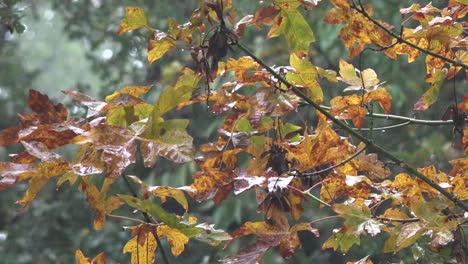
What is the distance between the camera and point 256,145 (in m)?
1.24

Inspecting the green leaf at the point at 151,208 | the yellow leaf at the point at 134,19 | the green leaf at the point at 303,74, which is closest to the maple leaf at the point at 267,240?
the green leaf at the point at 151,208

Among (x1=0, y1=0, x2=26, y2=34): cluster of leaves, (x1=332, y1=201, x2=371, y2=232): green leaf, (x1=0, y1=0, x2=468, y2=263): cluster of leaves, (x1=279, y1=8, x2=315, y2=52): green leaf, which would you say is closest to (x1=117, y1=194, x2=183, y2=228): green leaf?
(x1=0, y1=0, x2=468, y2=263): cluster of leaves

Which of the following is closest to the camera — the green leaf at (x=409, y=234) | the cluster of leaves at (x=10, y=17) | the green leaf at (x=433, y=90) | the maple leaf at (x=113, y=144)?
the maple leaf at (x=113, y=144)

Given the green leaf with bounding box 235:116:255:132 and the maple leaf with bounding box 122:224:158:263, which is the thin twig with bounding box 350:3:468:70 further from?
the maple leaf with bounding box 122:224:158:263

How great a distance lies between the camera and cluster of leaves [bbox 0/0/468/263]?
0.94m

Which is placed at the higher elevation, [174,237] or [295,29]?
[295,29]

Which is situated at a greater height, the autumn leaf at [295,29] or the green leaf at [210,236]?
the autumn leaf at [295,29]

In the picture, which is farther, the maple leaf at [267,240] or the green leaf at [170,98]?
the maple leaf at [267,240]

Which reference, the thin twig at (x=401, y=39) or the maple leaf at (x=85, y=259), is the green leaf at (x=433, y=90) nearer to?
the thin twig at (x=401, y=39)

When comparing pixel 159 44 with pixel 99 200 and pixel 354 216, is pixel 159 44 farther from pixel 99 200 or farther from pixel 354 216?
pixel 354 216

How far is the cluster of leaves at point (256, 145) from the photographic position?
94 centimetres

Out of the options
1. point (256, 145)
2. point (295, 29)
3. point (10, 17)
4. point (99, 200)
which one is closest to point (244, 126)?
point (256, 145)

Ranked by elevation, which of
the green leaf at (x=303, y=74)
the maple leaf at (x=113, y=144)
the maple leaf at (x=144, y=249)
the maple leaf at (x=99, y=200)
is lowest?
the maple leaf at (x=144, y=249)

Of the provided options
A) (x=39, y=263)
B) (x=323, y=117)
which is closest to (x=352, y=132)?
(x=323, y=117)
